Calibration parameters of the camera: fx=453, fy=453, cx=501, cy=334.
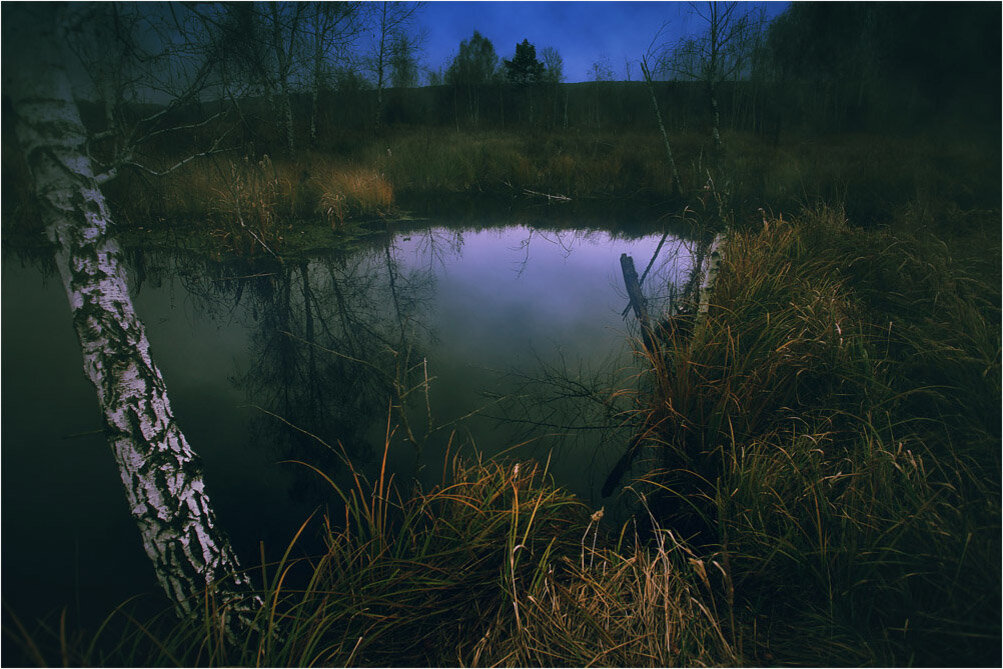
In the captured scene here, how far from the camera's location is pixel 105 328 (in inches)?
74.7

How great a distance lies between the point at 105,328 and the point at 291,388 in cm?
148

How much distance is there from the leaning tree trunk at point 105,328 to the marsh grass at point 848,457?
6.37ft

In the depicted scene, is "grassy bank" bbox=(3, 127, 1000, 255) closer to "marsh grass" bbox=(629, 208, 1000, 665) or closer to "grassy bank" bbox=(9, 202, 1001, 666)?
"grassy bank" bbox=(9, 202, 1001, 666)

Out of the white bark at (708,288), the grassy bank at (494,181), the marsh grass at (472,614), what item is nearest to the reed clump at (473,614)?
the marsh grass at (472,614)

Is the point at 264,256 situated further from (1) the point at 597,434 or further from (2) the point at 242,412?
(1) the point at 597,434

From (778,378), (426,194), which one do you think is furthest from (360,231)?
(778,378)

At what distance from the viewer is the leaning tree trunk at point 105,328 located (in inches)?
69.6

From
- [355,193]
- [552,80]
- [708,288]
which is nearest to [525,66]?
[552,80]

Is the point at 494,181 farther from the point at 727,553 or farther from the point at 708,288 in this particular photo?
the point at 727,553

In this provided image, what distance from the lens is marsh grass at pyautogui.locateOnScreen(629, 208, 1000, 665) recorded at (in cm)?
130

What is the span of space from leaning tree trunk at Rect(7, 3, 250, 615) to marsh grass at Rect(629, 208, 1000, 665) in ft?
6.37

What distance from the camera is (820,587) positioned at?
1465 millimetres

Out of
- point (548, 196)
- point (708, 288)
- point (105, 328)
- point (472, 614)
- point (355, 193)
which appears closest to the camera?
point (472, 614)

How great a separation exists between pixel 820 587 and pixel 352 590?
1.50 m
